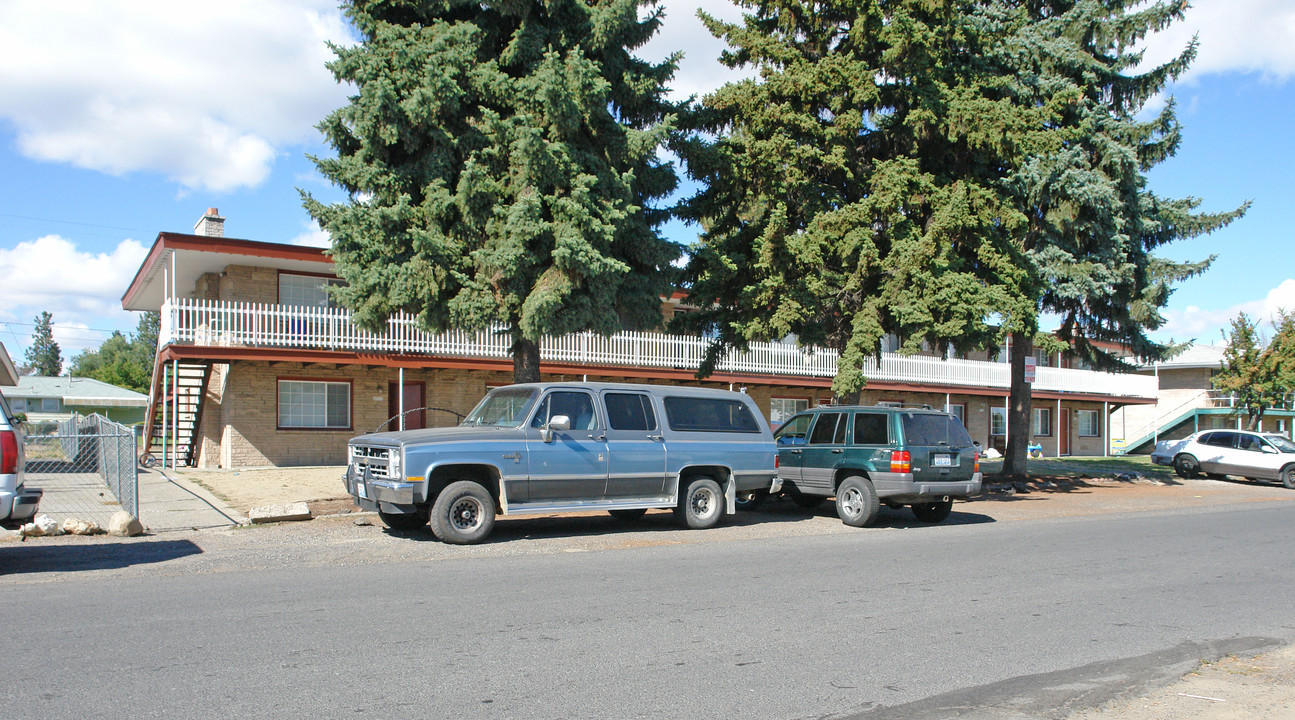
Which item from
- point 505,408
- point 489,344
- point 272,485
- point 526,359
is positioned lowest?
point 272,485

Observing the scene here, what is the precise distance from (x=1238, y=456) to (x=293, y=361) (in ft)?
83.6

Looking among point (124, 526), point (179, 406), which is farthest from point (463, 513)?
point (179, 406)

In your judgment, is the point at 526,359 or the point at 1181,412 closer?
the point at 526,359

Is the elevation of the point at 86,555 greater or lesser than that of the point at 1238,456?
greater

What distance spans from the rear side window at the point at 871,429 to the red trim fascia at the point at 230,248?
41.8 ft

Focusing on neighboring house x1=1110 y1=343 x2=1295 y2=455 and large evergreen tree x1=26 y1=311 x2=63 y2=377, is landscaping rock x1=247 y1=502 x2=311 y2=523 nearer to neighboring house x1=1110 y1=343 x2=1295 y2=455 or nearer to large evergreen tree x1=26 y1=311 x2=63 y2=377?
neighboring house x1=1110 y1=343 x2=1295 y2=455

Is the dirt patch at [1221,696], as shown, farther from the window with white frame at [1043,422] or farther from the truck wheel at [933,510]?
the window with white frame at [1043,422]

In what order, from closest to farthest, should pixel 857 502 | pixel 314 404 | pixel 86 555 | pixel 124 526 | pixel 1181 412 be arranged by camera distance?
pixel 86 555, pixel 124 526, pixel 857 502, pixel 314 404, pixel 1181 412

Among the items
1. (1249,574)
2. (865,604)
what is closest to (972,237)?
(1249,574)

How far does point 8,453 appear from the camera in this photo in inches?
333

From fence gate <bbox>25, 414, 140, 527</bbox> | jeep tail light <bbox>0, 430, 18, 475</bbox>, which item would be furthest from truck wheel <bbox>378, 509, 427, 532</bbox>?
jeep tail light <bbox>0, 430, 18, 475</bbox>

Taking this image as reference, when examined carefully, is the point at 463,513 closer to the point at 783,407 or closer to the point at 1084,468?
the point at 783,407

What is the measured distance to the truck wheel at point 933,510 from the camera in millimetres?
14516

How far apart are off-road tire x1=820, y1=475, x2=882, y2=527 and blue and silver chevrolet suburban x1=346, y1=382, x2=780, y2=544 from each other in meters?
1.15
